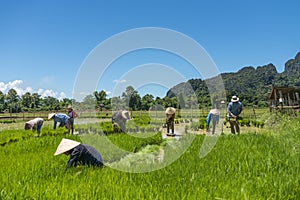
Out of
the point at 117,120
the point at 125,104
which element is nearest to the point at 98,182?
the point at 117,120

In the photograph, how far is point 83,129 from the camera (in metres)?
12.8

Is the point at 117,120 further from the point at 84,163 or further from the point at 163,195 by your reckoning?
the point at 163,195

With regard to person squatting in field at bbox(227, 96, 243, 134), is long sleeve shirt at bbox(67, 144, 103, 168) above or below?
below

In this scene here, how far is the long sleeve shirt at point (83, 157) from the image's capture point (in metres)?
4.17

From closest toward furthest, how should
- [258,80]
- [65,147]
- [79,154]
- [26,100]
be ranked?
1. [79,154]
2. [65,147]
3. [26,100]
4. [258,80]

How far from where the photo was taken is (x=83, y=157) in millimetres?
4246

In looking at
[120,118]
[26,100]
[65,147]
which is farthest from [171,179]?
[26,100]

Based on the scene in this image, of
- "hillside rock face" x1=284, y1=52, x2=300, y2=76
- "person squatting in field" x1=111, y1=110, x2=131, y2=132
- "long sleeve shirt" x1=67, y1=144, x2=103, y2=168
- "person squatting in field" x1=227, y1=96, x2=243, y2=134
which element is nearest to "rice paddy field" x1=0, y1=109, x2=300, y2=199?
"long sleeve shirt" x1=67, y1=144, x2=103, y2=168

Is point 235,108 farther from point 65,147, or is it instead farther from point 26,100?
point 26,100

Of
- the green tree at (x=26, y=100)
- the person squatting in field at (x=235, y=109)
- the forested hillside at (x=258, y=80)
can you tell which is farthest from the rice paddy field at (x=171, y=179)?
the green tree at (x=26, y=100)

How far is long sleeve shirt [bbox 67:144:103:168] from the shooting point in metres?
4.17

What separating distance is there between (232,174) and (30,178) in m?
2.50

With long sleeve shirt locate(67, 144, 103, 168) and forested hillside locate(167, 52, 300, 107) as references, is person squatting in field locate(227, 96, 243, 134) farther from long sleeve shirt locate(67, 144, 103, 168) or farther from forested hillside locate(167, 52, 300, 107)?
forested hillside locate(167, 52, 300, 107)

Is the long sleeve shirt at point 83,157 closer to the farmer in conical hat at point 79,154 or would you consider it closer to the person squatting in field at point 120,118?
the farmer in conical hat at point 79,154
